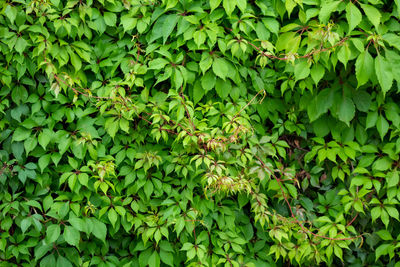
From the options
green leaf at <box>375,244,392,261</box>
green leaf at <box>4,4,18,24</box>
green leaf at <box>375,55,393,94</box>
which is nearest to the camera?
green leaf at <box>375,55,393,94</box>

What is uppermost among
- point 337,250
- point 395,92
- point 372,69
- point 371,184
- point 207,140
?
point 372,69

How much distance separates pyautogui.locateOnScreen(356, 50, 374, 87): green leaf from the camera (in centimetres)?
262

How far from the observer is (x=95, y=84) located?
287 cm

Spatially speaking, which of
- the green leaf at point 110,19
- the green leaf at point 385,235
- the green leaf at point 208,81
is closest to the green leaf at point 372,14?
the green leaf at point 208,81

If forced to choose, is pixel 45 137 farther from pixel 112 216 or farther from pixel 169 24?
pixel 169 24

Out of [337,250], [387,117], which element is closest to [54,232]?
[337,250]

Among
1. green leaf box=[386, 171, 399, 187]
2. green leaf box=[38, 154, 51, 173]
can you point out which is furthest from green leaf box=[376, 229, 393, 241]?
green leaf box=[38, 154, 51, 173]

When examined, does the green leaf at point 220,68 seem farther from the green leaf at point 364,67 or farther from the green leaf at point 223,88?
the green leaf at point 364,67

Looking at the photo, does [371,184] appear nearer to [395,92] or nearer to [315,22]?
[395,92]

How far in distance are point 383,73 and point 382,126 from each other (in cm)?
44

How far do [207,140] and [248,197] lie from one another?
1.77 ft

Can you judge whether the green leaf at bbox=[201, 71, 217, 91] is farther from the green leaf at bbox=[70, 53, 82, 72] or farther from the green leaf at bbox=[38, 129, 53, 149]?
the green leaf at bbox=[38, 129, 53, 149]

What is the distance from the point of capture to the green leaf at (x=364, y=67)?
2.62 m

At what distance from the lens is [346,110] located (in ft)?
9.42
